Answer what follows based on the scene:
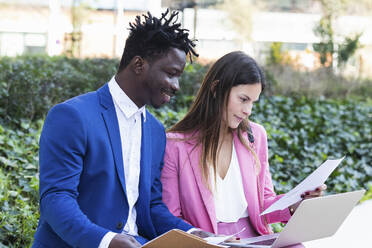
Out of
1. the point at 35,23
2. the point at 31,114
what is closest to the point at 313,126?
the point at 31,114

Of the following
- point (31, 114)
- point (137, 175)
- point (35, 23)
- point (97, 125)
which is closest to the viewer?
point (97, 125)

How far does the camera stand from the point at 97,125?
2.35 meters

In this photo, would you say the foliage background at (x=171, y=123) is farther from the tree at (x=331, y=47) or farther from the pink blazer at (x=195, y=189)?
the tree at (x=331, y=47)

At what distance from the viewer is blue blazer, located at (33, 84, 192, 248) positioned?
2166 millimetres

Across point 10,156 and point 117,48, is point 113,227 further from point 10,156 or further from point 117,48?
point 117,48

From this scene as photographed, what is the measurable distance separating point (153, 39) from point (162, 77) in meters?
0.17

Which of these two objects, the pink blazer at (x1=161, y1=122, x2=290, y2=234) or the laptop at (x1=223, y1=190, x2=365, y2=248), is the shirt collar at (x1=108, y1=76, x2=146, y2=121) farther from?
the laptop at (x1=223, y1=190, x2=365, y2=248)

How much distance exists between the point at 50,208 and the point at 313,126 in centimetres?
550

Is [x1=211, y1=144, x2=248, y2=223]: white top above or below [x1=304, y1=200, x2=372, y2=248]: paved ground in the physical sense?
above

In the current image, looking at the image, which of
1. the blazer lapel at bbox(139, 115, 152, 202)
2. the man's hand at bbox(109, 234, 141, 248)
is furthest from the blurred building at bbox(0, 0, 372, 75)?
the man's hand at bbox(109, 234, 141, 248)

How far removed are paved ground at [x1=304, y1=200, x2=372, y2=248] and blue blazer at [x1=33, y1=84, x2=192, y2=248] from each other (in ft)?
9.12

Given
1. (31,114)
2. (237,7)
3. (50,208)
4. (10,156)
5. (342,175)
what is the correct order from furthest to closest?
(237,7)
(342,175)
(31,114)
(10,156)
(50,208)

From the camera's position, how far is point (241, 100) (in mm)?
2930

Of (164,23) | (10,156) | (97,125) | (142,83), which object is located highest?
(164,23)
